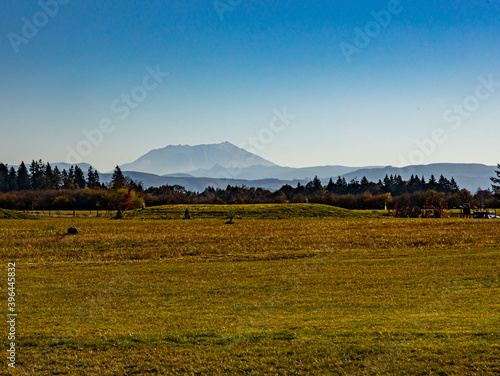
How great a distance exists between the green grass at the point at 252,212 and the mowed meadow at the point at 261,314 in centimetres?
4530

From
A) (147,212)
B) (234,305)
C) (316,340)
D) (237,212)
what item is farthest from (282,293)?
(147,212)

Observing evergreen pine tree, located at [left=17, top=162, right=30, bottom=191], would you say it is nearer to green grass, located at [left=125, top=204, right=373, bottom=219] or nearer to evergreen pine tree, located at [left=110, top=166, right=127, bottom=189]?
evergreen pine tree, located at [left=110, top=166, right=127, bottom=189]

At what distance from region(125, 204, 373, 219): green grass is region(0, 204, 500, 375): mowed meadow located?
149 feet

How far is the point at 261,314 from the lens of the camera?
14.0 metres

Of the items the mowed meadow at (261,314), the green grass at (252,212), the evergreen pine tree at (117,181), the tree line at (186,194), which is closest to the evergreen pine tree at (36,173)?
the tree line at (186,194)

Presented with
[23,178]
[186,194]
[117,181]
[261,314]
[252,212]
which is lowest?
[261,314]

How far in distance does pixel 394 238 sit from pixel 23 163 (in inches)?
7521

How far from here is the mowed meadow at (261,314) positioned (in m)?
9.48

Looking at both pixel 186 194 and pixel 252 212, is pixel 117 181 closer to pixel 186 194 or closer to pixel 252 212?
pixel 186 194

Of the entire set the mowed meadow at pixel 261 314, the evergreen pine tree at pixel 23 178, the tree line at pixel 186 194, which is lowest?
the mowed meadow at pixel 261 314

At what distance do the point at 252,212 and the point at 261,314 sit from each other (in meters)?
68.1

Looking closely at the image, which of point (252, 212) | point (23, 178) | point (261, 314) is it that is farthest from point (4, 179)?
point (261, 314)

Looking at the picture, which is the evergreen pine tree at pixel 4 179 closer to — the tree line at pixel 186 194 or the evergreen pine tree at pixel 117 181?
the tree line at pixel 186 194

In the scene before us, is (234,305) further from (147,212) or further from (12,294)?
(147,212)
